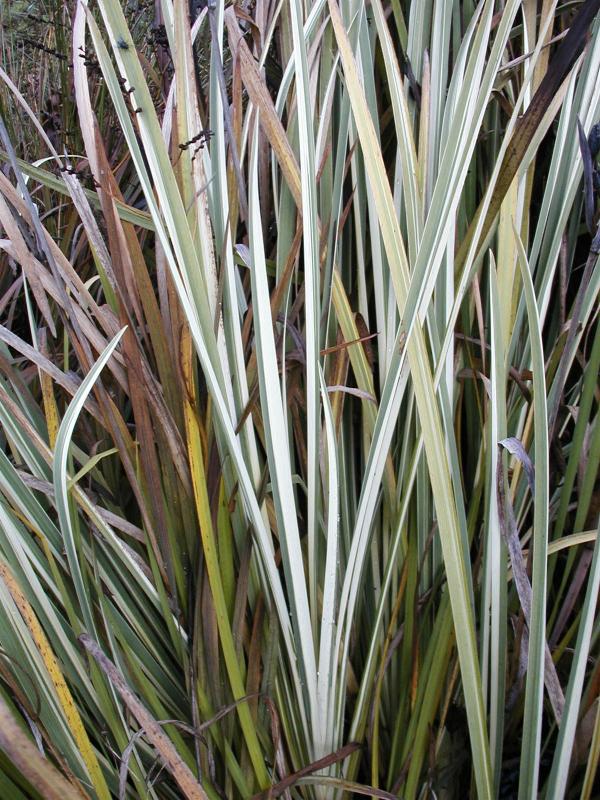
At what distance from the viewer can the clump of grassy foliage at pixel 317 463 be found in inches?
18.3

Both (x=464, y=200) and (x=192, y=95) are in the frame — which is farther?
(x=464, y=200)

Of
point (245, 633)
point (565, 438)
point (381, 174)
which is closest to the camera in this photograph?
point (381, 174)

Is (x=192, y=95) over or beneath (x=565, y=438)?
over

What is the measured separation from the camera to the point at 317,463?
53 cm

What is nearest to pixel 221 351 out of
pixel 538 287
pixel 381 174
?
pixel 381 174

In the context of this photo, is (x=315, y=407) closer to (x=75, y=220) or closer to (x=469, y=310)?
(x=469, y=310)

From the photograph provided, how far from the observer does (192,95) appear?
538mm

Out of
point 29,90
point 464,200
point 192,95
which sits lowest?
point 464,200

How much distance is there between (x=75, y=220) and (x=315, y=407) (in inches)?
18.3

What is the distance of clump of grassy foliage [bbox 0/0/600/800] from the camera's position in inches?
18.3

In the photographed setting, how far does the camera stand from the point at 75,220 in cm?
81

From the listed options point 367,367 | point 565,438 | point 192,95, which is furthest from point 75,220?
point 565,438

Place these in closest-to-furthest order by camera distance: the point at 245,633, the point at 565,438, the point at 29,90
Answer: the point at 245,633
the point at 565,438
the point at 29,90

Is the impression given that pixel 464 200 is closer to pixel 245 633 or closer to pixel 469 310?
pixel 469 310
